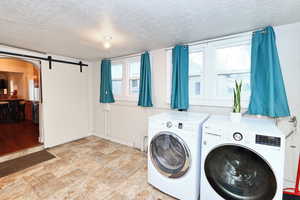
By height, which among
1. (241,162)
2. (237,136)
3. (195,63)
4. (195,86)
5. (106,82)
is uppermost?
(195,63)

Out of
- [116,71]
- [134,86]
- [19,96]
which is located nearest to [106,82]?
[116,71]

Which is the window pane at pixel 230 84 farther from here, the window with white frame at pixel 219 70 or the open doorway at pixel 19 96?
the open doorway at pixel 19 96

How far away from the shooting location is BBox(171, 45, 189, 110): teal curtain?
7.49 feet

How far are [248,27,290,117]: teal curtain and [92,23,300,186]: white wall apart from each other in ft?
0.54

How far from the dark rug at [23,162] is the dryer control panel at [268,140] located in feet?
11.2

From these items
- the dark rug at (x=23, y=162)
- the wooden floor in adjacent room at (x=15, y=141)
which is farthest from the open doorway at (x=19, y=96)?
the dark rug at (x=23, y=162)

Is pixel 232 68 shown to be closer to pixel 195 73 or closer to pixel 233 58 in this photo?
pixel 233 58

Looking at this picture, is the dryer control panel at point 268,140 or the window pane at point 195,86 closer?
the dryer control panel at point 268,140

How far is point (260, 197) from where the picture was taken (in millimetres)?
1212

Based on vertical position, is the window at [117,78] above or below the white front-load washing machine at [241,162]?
above

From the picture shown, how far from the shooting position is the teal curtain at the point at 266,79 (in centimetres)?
163

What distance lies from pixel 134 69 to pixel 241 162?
269 cm

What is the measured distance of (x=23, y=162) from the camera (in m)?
2.45

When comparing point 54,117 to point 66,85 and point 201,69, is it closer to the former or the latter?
point 66,85
